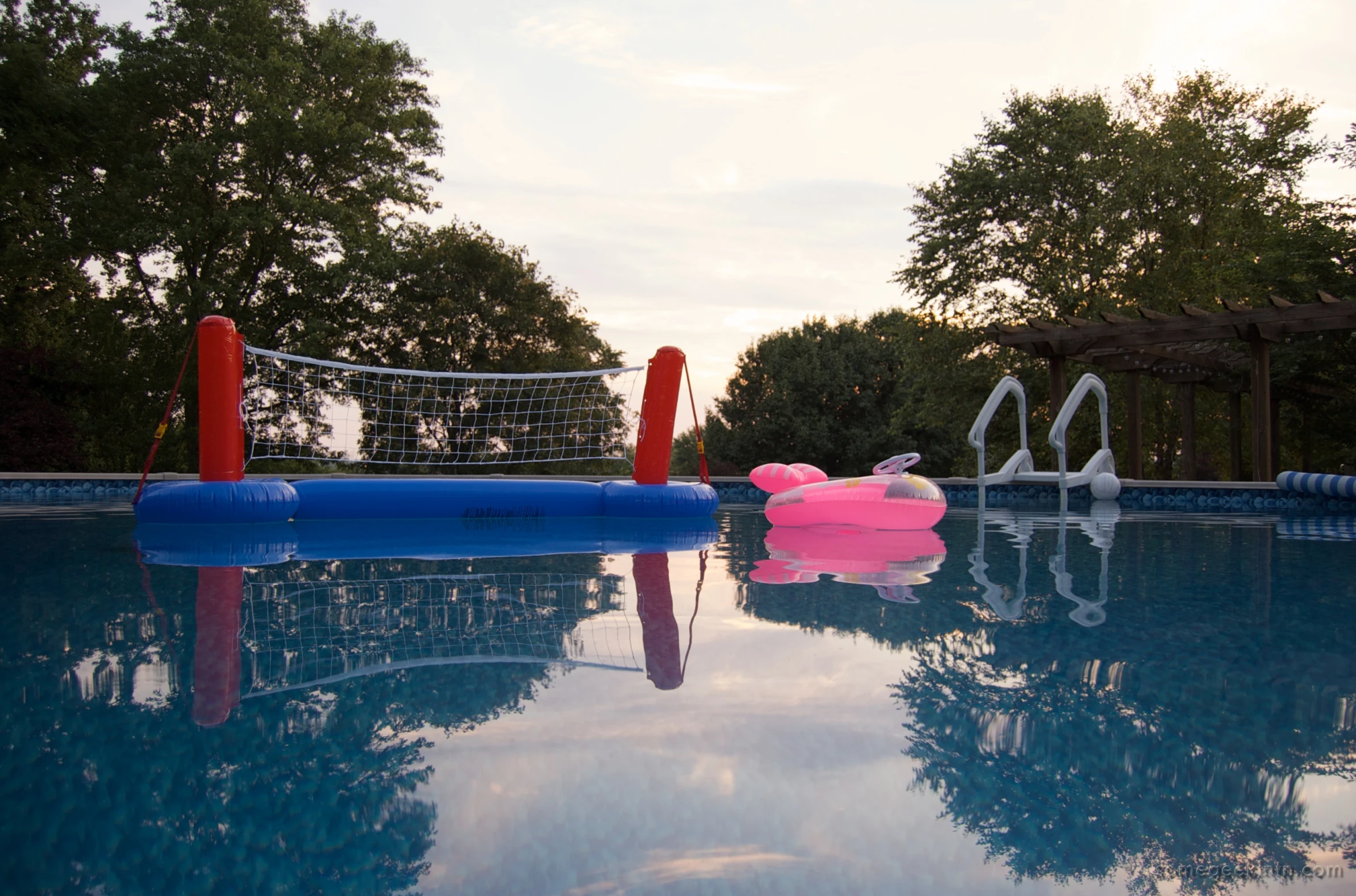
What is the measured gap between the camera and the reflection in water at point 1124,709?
153 centimetres

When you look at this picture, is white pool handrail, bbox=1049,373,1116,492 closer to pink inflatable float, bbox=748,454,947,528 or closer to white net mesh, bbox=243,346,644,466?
pink inflatable float, bbox=748,454,947,528

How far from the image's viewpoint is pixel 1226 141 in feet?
69.7

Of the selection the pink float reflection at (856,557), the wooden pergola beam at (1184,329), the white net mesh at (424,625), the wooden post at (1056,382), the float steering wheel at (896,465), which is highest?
the wooden pergola beam at (1184,329)

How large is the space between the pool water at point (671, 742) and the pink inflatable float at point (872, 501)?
8.73ft

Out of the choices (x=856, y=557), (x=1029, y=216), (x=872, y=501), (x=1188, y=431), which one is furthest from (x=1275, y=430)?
(x=856, y=557)

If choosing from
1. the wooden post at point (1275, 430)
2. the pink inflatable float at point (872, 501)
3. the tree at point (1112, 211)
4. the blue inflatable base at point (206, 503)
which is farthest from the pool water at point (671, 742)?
the tree at point (1112, 211)

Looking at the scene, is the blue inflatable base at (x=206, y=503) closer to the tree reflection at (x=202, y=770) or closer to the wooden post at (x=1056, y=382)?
the tree reflection at (x=202, y=770)

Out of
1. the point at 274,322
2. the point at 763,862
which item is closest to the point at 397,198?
the point at 274,322

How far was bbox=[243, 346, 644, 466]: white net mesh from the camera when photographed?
1659 cm

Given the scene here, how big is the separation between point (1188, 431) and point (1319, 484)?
191 inches

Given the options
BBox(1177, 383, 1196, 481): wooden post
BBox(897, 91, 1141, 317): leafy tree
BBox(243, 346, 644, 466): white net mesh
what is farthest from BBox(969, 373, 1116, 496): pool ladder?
BBox(897, 91, 1141, 317): leafy tree

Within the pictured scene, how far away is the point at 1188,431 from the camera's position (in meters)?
15.3

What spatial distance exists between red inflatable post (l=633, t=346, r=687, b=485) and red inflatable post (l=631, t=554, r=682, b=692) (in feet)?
11.9

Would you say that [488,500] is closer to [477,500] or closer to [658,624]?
[477,500]
